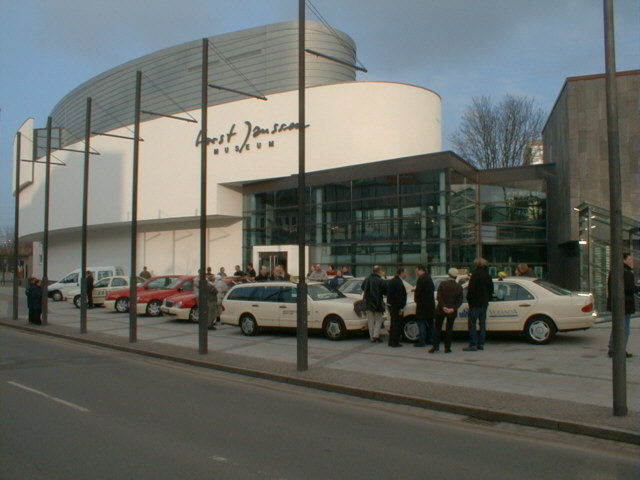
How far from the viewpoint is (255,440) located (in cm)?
630

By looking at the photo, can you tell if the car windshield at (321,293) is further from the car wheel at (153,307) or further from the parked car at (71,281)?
the parked car at (71,281)

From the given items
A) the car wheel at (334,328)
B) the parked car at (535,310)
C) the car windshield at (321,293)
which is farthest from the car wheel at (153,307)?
the parked car at (535,310)

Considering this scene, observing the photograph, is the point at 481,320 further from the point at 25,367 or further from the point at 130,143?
the point at 130,143

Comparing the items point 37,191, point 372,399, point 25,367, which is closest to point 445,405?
point 372,399

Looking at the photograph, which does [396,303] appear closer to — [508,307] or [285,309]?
[508,307]

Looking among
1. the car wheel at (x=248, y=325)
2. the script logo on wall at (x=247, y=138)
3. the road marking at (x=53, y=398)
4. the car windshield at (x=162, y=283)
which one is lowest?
the road marking at (x=53, y=398)

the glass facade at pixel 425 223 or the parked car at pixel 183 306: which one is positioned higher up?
the glass facade at pixel 425 223

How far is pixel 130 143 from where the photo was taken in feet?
141

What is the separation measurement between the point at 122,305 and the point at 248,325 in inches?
409

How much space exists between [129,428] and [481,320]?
7783mm

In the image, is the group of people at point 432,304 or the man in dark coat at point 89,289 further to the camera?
the man in dark coat at point 89,289

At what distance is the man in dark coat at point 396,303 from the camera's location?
12.9 meters

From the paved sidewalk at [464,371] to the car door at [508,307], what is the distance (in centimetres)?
46

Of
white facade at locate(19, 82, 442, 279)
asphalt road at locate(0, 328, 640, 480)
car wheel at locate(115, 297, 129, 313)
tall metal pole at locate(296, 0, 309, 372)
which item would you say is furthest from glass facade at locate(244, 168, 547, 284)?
asphalt road at locate(0, 328, 640, 480)
